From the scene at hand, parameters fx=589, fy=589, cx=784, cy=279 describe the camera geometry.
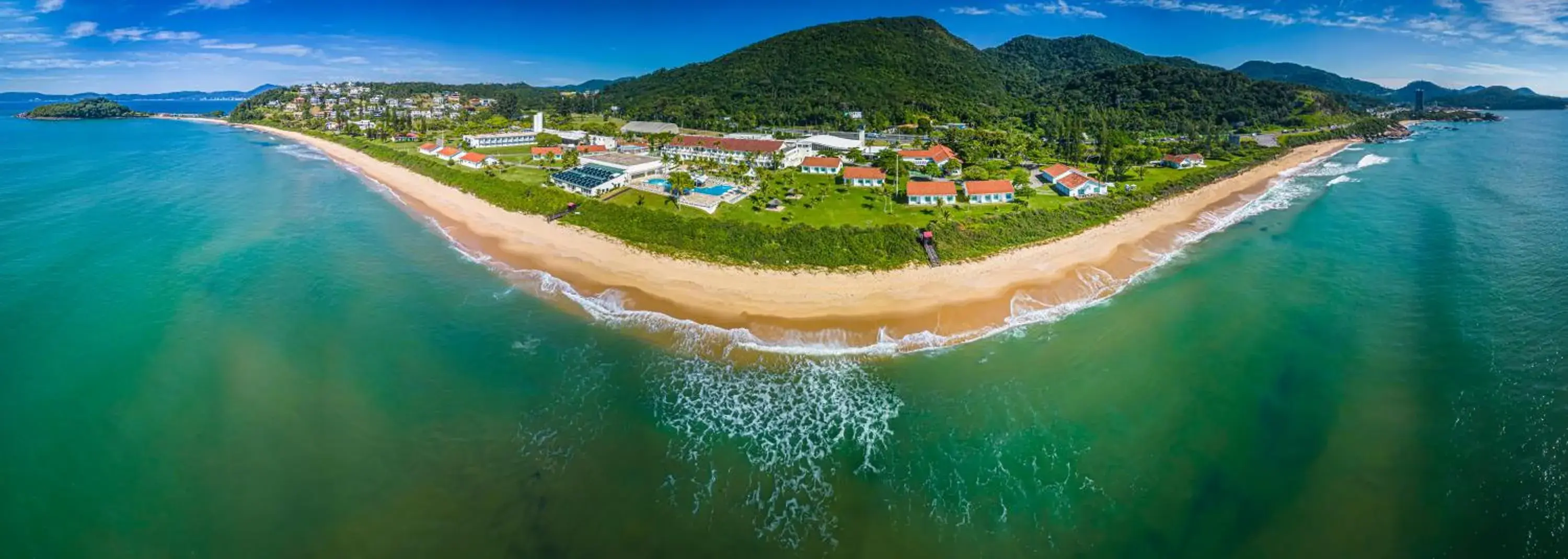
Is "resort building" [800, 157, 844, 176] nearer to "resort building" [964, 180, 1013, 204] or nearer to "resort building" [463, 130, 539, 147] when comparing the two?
"resort building" [964, 180, 1013, 204]

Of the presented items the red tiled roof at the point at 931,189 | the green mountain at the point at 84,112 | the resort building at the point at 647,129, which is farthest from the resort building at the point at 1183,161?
the green mountain at the point at 84,112

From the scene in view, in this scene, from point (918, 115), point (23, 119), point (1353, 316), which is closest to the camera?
point (1353, 316)

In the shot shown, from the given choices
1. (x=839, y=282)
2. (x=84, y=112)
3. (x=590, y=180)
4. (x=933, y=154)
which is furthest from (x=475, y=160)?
(x=84, y=112)

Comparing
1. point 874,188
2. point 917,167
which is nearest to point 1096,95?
point 917,167

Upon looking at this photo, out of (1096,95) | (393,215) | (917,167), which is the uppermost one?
(1096,95)

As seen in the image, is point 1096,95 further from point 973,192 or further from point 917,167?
point 973,192

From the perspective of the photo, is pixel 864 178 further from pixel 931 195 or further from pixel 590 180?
pixel 590 180

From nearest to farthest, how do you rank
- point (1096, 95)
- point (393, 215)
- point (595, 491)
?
point (595, 491) → point (393, 215) → point (1096, 95)
